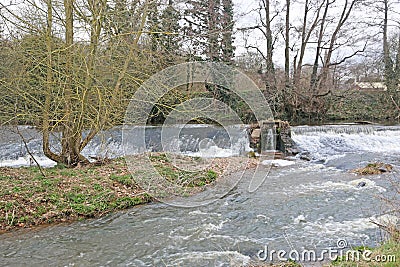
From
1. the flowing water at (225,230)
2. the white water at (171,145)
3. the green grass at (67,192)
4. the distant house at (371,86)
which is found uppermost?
the distant house at (371,86)

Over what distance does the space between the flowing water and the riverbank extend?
1.02ft

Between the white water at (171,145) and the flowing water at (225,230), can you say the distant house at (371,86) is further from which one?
the flowing water at (225,230)

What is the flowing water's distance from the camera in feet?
15.3

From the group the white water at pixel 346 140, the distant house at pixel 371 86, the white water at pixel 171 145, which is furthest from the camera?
the distant house at pixel 371 86

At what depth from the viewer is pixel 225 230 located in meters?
5.52

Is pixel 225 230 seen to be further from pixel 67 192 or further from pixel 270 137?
pixel 270 137

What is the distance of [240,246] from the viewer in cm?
487

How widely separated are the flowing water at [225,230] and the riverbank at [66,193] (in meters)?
0.31

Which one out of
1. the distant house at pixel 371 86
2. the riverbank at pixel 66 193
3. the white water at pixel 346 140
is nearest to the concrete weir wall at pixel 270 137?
the white water at pixel 346 140

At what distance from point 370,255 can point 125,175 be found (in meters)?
5.84

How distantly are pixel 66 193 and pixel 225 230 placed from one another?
10.3ft

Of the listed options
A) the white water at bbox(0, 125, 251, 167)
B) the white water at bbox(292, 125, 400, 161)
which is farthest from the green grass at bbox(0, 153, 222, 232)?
the white water at bbox(292, 125, 400, 161)

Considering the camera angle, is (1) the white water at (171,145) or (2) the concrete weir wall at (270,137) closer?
(1) the white water at (171,145)

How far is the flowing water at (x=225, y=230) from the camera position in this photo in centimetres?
465
